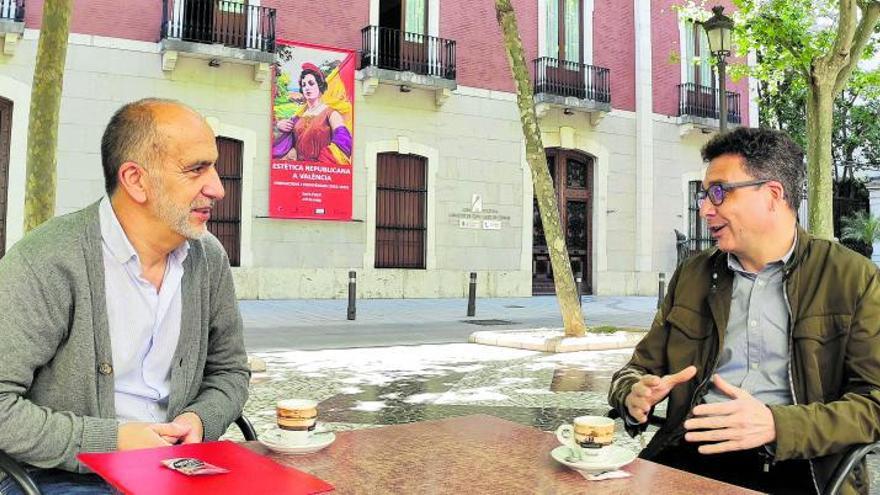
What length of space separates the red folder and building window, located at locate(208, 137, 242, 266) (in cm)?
1501

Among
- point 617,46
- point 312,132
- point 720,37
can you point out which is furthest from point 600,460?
point 617,46

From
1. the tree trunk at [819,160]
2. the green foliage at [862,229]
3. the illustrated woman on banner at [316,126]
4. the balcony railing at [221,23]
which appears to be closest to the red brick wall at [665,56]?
the illustrated woman on banner at [316,126]

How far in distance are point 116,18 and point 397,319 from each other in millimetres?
7825

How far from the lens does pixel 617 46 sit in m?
21.5

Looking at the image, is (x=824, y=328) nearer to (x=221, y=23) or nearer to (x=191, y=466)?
(x=191, y=466)

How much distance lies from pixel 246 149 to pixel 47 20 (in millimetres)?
9667

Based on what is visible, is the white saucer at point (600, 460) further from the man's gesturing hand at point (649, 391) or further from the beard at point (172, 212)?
the beard at point (172, 212)

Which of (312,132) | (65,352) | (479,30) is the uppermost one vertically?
(479,30)

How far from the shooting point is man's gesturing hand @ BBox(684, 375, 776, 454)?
2045 millimetres

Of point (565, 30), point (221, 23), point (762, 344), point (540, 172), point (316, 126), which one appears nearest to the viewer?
point (762, 344)

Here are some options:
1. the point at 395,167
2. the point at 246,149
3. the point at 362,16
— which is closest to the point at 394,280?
the point at 395,167

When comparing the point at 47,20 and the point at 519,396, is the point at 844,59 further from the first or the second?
the point at 47,20

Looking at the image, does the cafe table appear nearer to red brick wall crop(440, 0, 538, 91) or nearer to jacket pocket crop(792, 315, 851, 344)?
jacket pocket crop(792, 315, 851, 344)

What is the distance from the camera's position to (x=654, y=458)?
2576 millimetres
